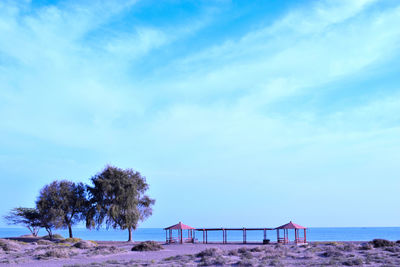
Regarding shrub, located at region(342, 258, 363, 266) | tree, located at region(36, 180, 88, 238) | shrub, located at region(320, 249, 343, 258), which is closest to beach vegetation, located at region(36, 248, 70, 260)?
shrub, located at region(320, 249, 343, 258)

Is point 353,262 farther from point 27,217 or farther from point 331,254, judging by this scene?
point 27,217

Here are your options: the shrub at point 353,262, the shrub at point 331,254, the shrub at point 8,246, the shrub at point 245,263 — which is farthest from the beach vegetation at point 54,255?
the shrub at point 353,262

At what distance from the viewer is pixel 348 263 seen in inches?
947

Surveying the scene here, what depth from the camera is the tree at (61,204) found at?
193 ft

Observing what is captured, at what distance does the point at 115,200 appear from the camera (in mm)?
57406

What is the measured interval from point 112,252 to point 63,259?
4716 mm

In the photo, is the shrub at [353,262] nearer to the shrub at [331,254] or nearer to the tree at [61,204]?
the shrub at [331,254]

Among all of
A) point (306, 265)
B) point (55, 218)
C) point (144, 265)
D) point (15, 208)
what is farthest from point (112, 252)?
point (15, 208)

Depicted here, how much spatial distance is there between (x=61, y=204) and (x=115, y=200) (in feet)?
24.8

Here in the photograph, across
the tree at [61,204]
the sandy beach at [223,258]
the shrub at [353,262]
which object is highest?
the tree at [61,204]

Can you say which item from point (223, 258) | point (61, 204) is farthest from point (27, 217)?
point (223, 258)

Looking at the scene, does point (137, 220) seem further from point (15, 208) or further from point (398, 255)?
point (398, 255)

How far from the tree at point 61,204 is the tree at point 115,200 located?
2.50m

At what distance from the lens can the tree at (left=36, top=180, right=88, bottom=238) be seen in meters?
58.9
